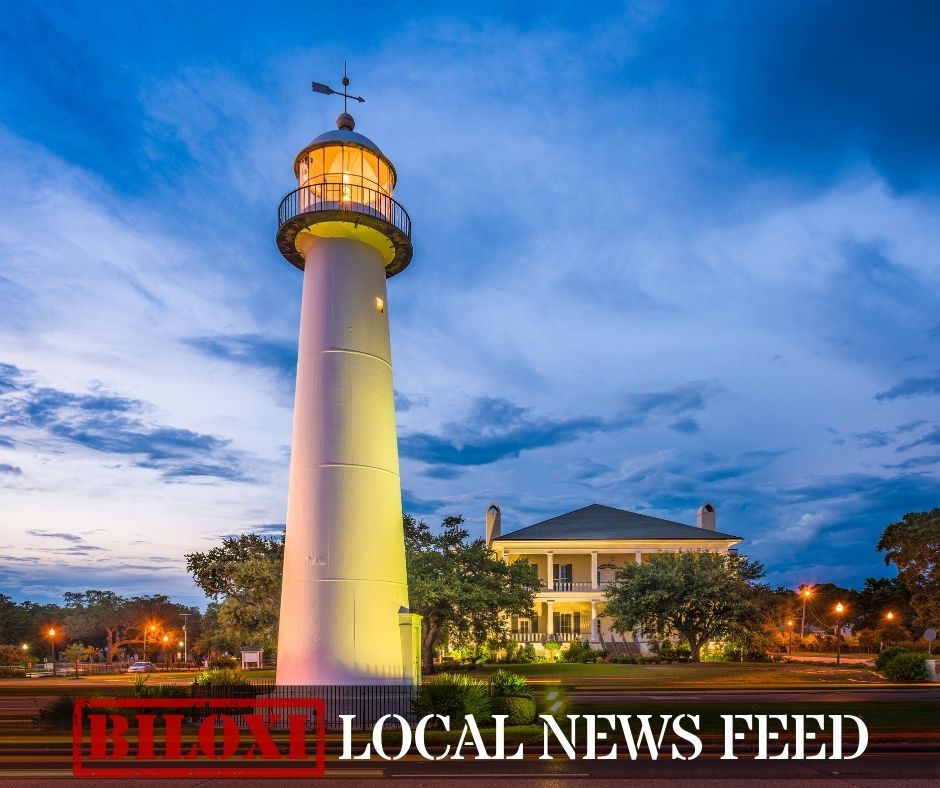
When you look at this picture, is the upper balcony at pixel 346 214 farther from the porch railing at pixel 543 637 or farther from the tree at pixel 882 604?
the tree at pixel 882 604

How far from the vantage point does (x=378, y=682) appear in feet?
61.0

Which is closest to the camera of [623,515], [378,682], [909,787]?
[909,787]

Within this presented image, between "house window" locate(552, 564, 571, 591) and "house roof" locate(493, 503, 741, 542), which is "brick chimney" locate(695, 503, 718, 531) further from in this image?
"house window" locate(552, 564, 571, 591)

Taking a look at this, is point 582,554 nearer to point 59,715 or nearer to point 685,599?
point 685,599

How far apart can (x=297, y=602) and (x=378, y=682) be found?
260cm

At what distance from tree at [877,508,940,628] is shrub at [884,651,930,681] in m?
22.8

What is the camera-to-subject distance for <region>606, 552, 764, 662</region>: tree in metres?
40.2

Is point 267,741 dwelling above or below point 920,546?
below

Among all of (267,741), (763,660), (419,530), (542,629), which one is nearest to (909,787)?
(267,741)

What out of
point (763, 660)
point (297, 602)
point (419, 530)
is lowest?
point (763, 660)

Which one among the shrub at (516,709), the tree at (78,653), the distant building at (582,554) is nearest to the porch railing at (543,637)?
the distant building at (582,554)

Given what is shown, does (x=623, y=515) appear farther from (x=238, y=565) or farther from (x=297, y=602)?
(x=297, y=602)

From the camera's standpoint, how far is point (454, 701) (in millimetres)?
17000

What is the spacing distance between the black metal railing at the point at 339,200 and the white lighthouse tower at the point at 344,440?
34 mm
